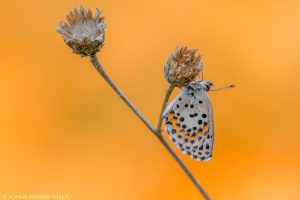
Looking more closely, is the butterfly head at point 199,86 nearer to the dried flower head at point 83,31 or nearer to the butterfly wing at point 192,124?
the butterfly wing at point 192,124

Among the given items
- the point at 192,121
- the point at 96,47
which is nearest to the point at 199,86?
the point at 192,121

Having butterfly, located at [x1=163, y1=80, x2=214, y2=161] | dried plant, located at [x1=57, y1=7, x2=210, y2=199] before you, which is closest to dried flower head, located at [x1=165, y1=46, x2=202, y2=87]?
dried plant, located at [x1=57, y1=7, x2=210, y2=199]

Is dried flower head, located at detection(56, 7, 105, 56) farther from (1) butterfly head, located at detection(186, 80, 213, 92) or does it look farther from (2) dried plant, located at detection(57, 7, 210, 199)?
(1) butterfly head, located at detection(186, 80, 213, 92)

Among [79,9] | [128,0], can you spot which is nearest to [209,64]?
[128,0]

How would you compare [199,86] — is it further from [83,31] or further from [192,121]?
[83,31]

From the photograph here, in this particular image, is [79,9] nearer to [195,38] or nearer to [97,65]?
[97,65]

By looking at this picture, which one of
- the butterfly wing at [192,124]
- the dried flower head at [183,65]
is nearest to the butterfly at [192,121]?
the butterfly wing at [192,124]

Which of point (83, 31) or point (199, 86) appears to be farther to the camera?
point (199, 86)

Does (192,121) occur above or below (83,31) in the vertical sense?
below
